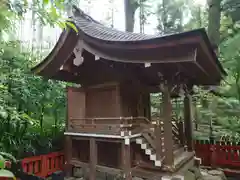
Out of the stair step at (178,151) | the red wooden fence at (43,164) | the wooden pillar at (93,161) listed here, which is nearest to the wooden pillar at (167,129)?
the stair step at (178,151)

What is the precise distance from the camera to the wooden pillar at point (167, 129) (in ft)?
15.3

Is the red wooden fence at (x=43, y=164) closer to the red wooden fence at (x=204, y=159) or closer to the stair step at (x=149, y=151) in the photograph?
the red wooden fence at (x=204, y=159)

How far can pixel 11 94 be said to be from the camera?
19.2 ft

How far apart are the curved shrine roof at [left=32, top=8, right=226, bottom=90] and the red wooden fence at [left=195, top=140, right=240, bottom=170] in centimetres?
240

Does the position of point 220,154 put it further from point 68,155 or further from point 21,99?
point 21,99

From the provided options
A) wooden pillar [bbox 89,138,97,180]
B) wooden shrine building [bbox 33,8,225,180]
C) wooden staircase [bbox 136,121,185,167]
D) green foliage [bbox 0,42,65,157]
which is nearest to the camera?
wooden shrine building [bbox 33,8,225,180]

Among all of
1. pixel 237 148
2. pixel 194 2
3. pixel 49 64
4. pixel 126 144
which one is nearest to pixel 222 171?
pixel 237 148

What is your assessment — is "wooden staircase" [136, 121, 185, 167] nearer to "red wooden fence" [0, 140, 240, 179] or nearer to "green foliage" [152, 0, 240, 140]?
"red wooden fence" [0, 140, 240, 179]

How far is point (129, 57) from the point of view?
4.54m

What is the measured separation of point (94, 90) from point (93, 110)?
661 mm

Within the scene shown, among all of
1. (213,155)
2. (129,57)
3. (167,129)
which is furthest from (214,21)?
(167,129)

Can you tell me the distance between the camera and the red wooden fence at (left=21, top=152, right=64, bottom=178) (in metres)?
5.65

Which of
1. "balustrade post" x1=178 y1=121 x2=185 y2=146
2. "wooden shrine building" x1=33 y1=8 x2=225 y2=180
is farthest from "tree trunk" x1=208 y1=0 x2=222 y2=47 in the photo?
"balustrade post" x1=178 y1=121 x2=185 y2=146

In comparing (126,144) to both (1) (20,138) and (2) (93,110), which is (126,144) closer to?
(2) (93,110)
